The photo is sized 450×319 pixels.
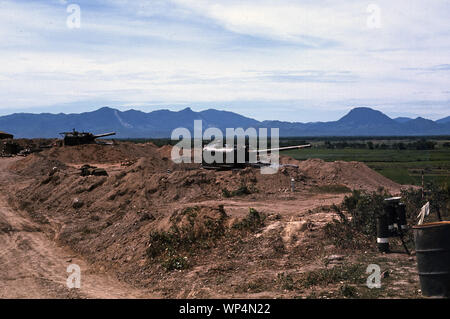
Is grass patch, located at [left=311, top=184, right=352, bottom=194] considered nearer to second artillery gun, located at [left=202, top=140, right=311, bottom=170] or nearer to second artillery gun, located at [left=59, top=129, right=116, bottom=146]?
second artillery gun, located at [left=202, top=140, right=311, bottom=170]

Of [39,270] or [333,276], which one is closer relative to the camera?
[333,276]

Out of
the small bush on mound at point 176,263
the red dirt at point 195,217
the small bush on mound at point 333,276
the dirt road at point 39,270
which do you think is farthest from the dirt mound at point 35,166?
the small bush on mound at point 333,276

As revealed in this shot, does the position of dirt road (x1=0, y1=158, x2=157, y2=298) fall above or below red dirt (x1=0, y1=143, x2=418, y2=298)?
below

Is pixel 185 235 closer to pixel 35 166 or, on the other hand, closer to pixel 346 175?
pixel 346 175

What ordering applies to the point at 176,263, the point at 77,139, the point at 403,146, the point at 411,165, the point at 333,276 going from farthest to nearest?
the point at 403,146 → the point at 77,139 → the point at 411,165 → the point at 176,263 → the point at 333,276

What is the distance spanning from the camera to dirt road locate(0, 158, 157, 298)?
13.9 metres

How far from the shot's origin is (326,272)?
42.0 ft

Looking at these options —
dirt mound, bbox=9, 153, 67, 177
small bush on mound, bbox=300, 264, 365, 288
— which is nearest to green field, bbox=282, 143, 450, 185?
small bush on mound, bbox=300, 264, 365, 288

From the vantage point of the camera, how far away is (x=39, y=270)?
1642 centimetres

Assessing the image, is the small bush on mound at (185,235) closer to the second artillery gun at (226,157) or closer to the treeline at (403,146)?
the second artillery gun at (226,157)

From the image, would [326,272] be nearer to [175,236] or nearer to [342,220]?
[342,220]

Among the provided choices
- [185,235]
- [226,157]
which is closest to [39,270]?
[185,235]
